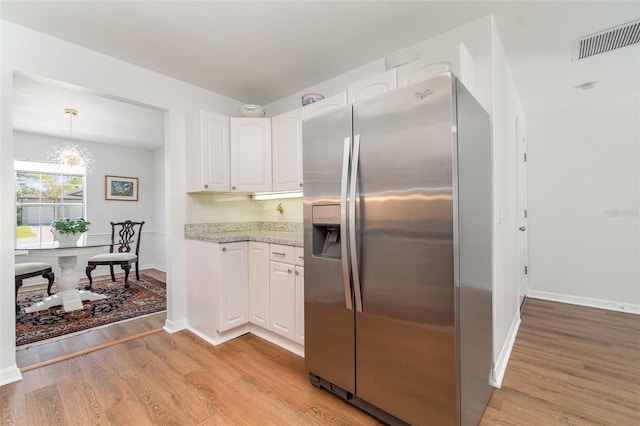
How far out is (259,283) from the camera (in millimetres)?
2594

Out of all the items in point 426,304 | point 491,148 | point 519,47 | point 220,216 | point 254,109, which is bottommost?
point 426,304

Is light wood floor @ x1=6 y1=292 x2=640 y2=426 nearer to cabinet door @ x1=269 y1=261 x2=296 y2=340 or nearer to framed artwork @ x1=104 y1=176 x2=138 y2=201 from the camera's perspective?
cabinet door @ x1=269 y1=261 x2=296 y2=340

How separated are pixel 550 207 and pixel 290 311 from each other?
3.53 meters

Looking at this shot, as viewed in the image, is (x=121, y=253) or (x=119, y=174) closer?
(x=121, y=253)

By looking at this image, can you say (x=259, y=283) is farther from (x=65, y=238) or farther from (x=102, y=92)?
(x=65, y=238)

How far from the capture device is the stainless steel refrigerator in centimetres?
129

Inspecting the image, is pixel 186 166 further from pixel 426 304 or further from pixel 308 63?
pixel 426 304

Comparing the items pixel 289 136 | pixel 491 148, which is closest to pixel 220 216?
pixel 289 136

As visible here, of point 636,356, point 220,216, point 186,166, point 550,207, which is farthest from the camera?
point 550,207

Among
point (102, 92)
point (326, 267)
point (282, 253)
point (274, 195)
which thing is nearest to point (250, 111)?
point (274, 195)

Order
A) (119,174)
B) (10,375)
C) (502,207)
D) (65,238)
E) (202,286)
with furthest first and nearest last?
1. (119,174)
2. (65,238)
3. (202,286)
4. (502,207)
5. (10,375)

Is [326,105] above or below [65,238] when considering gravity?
above

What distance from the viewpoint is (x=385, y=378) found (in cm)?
149

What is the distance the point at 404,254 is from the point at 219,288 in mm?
1755
